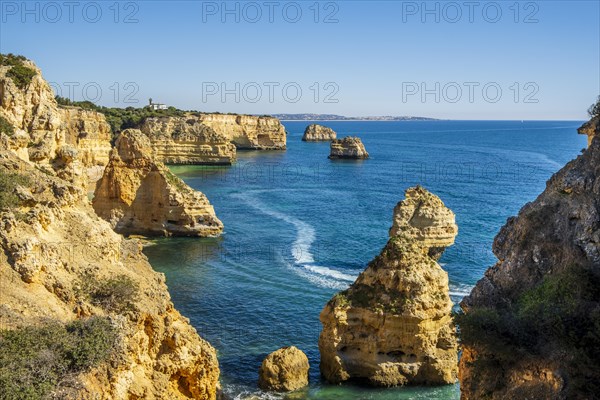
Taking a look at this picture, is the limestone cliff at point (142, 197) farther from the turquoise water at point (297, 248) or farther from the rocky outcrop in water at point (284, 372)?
the rocky outcrop in water at point (284, 372)

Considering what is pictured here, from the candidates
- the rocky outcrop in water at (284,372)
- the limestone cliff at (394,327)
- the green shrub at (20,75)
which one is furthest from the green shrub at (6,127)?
the limestone cliff at (394,327)

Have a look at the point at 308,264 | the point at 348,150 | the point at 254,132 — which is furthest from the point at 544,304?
the point at 254,132

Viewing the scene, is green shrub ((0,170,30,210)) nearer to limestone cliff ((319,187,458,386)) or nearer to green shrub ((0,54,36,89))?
green shrub ((0,54,36,89))

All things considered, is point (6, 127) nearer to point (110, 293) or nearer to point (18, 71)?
point (18, 71)

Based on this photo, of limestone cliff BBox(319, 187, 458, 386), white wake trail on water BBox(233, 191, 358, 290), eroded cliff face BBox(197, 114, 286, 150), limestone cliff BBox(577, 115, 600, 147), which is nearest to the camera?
limestone cliff BBox(577, 115, 600, 147)

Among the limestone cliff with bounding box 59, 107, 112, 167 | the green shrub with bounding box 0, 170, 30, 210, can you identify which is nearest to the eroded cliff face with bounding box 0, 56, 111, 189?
the green shrub with bounding box 0, 170, 30, 210

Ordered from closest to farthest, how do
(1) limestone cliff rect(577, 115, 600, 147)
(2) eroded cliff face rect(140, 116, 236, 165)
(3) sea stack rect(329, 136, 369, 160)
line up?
(1) limestone cliff rect(577, 115, 600, 147), (2) eroded cliff face rect(140, 116, 236, 165), (3) sea stack rect(329, 136, 369, 160)

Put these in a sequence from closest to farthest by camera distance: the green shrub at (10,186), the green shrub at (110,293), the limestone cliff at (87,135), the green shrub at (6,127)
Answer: the green shrub at (110,293)
the green shrub at (10,186)
the green shrub at (6,127)
the limestone cliff at (87,135)
